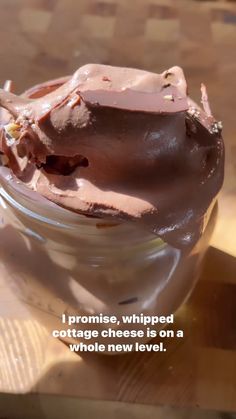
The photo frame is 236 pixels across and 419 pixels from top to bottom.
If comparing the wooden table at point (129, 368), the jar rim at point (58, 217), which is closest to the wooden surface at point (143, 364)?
the wooden table at point (129, 368)

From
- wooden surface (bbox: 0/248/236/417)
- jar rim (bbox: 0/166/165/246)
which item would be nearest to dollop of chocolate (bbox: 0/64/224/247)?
jar rim (bbox: 0/166/165/246)

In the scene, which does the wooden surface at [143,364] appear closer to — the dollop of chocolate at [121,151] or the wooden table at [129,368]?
the wooden table at [129,368]

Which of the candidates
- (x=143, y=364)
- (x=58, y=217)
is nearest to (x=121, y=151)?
(x=58, y=217)

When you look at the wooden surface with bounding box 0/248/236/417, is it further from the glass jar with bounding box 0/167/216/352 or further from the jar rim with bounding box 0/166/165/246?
the jar rim with bounding box 0/166/165/246

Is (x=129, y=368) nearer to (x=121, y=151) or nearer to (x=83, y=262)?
(x=83, y=262)

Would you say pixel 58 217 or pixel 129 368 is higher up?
pixel 58 217

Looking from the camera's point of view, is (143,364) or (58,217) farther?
(143,364)
